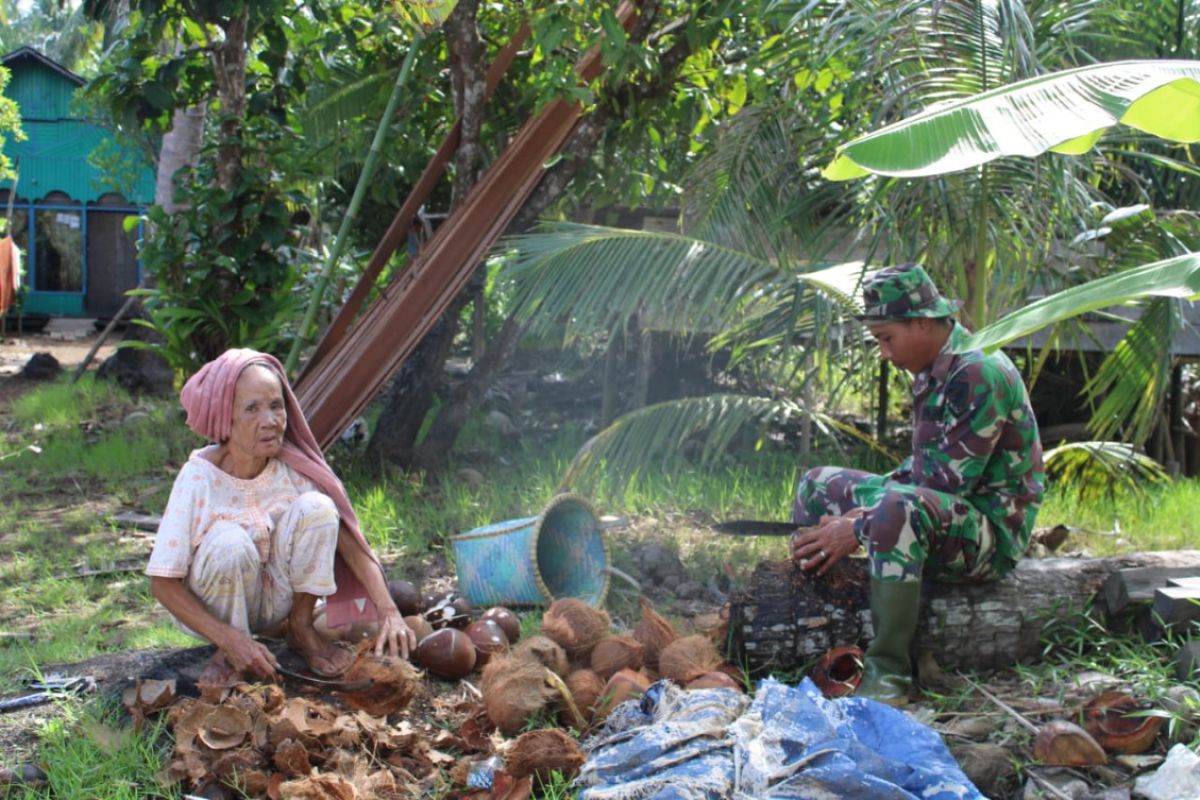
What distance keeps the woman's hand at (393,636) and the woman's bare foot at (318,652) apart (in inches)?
4.8

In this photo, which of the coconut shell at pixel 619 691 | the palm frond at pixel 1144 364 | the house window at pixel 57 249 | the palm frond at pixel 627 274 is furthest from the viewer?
the house window at pixel 57 249

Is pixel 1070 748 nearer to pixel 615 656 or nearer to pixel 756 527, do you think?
pixel 615 656

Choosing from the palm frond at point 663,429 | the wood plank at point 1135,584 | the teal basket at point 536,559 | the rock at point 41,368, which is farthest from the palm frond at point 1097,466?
the rock at point 41,368

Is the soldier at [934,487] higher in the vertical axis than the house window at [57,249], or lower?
higher

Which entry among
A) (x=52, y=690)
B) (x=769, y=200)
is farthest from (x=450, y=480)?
(x=52, y=690)

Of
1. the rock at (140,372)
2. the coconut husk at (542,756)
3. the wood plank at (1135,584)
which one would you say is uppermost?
the wood plank at (1135,584)

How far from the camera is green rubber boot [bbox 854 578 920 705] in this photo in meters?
3.69

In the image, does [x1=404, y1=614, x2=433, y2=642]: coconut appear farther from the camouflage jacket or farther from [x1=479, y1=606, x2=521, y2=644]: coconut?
the camouflage jacket

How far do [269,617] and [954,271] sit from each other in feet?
11.8

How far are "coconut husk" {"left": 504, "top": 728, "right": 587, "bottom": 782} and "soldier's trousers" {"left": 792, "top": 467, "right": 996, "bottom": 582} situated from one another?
4.04 feet

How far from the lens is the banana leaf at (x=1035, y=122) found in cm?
263

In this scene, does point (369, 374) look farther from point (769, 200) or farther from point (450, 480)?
point (769, 200)

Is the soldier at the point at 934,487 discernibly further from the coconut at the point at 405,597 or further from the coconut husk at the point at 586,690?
the coconut at the point at 405,597

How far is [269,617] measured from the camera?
3.76 meters
